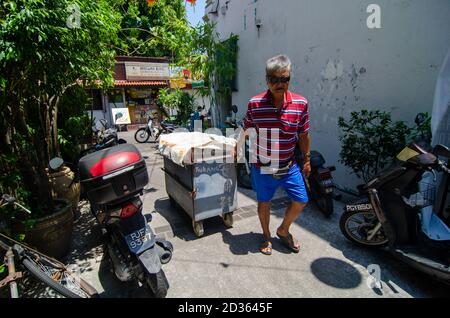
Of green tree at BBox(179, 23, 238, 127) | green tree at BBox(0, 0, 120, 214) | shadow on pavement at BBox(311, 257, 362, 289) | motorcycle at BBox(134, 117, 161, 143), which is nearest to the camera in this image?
green tree at BBox(0, 0, 120, 214)

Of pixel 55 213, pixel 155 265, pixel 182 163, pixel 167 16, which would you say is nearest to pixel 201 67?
pixel 167 16

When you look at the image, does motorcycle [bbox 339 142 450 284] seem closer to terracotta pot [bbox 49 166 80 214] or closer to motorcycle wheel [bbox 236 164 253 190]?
motorcycle wheel [bbox 236 164 253 190]

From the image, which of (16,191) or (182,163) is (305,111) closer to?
(182,163)

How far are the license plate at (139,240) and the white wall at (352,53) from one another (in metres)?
3.90

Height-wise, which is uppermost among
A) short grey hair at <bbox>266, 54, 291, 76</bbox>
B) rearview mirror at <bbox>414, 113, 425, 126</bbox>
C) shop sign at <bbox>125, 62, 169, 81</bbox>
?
shop sign at <bbox>125, 62, 169, 81</bbox>

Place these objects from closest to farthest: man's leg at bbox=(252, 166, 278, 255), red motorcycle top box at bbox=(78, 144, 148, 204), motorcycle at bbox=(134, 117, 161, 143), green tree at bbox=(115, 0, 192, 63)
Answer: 1. red motorcycle top box at bbox=(78, 144, 148, 204)
2. man's leg at bbox=(252, 166, 278, 255)
3. green tree at bbox=(115, 0, 192, 63)
4. motorcycle at bbox=(134, 117, 161, 143)

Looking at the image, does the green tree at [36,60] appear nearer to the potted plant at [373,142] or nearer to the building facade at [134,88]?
the potted plant at [373,142]

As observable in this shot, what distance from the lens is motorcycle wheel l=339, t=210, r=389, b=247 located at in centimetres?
298

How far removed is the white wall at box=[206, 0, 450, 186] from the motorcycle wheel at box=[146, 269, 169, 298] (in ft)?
12.7

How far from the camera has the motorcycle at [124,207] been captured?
2191 millimetres

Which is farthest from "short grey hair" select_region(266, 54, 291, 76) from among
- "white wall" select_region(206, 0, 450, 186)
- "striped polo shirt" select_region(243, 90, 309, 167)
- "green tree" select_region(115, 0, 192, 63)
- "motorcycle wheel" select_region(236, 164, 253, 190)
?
"green tree" select_region(115, 0, 192, 63)

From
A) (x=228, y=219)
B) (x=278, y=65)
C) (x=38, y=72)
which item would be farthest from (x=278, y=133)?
(x=38, y=72)

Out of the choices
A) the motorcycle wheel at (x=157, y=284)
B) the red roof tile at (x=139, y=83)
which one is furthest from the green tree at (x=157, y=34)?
the red roof tile at (x=139, y=83)

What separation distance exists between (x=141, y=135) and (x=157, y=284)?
991cm
